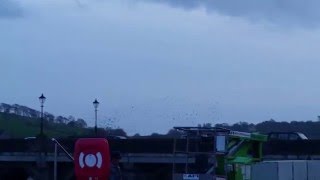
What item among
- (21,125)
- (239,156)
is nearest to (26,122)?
(21,125)

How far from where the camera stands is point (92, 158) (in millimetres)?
7340

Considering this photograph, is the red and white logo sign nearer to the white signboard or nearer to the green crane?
the white signboard

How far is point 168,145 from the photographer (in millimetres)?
49281

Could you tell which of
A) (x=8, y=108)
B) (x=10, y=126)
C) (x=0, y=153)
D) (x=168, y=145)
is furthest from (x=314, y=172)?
(x=8, y=108)

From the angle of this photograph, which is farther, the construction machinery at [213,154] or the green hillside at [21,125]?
the green hillside at [21,125]

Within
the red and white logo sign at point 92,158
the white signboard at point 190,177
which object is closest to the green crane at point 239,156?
the white signboard at point 190,177

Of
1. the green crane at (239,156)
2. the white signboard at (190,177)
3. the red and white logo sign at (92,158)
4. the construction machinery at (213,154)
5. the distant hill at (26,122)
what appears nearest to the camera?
the red and white logo sign at (92,158)

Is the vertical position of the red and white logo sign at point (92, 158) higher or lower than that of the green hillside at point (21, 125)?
lower

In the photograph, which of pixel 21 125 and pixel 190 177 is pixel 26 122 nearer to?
pixel 21 125

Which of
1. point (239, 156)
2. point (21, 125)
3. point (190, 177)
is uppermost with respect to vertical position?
point (21, 125)

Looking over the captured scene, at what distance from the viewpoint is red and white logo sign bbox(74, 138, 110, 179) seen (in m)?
7.24

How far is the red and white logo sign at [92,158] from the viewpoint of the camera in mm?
7238

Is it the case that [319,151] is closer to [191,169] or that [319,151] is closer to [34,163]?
[34,163]

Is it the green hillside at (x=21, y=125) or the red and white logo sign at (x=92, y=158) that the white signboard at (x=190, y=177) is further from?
the green hillside at (x=21, y=125)
